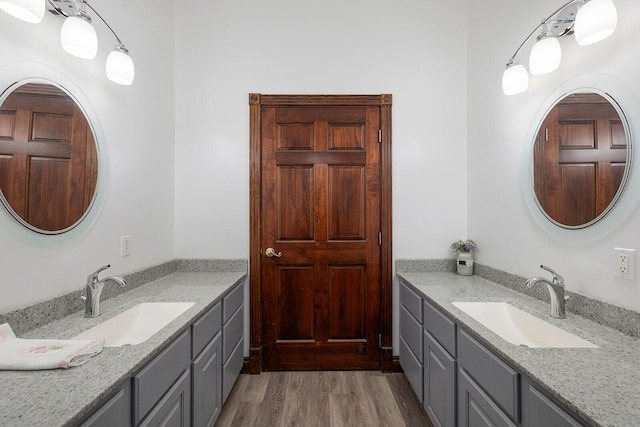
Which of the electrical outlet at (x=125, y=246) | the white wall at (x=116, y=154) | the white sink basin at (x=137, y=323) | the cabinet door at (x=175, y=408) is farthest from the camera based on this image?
the electrical outlet at (x=125, y=246)

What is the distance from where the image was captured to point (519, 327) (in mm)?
1487

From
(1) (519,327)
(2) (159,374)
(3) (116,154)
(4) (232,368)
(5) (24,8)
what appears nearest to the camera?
(5) (24,8)

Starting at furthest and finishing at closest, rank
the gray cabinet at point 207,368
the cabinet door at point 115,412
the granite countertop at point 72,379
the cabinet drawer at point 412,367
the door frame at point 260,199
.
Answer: the door frame at point 260,199, the cabinet drawer at point 412,367, the gray cabinet at point 207,368, the cabinet door at point 115,412, the granite countertop at point 72,379

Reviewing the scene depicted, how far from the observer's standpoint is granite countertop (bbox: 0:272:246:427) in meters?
0.69

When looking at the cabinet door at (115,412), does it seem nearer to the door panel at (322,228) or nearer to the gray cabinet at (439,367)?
the gray cabinet at (439,367)

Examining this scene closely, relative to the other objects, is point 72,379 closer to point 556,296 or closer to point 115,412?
point 115,412

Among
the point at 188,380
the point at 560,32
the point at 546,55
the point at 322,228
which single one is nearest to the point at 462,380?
the point at 188,380

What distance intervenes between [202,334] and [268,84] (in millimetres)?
1943

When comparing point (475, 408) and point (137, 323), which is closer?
point (475, 408)

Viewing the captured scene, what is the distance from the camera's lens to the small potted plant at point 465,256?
7.43 feet

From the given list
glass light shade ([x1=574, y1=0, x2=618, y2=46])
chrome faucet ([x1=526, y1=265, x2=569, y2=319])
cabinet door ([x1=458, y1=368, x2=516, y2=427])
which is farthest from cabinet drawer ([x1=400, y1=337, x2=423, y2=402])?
glass light shade ([x1=574, y1=0, x2=618, y2=46])

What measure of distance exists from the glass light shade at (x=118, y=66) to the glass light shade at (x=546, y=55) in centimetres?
211

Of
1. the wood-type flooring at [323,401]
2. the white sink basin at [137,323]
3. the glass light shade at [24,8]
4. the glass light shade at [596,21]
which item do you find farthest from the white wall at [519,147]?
the glass light shade at [24,8]

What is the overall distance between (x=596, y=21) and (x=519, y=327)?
1.37m
